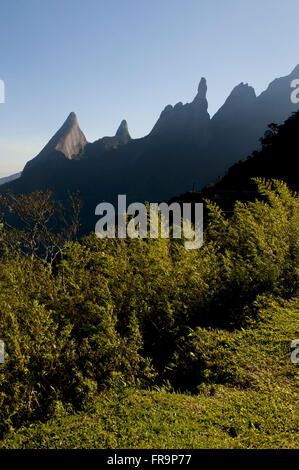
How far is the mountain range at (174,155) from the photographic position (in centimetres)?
8688

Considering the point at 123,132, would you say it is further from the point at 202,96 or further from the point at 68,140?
the point at 202,96

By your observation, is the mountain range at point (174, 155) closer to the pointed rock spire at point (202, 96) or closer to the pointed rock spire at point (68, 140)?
the pointed rock spire at point (202, 96)

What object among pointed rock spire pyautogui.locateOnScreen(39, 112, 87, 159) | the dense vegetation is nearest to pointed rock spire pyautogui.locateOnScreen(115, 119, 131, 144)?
pointed rock spire pyautogui.locateOnScreen(39, 112, 87, 159)

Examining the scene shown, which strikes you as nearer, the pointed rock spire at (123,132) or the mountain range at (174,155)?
the mountain range at (174,155)

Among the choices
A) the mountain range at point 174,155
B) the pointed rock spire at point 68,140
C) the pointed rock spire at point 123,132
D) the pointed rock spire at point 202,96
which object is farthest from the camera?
the pointed rock spire at point 123,132

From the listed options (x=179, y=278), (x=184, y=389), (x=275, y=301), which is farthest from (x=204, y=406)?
(x=275, y=301)

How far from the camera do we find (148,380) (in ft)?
10.6

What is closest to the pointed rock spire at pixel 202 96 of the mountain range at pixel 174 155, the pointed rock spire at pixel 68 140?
the mountain range at pixel 174 155

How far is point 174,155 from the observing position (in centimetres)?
9544

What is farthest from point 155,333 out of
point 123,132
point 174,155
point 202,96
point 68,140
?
point 123,132

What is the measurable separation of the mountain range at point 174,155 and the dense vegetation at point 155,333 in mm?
76165

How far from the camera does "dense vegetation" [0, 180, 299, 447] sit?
2.53 m
